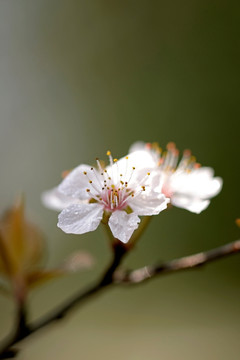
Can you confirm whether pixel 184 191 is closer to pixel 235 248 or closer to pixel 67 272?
pixel 235 248

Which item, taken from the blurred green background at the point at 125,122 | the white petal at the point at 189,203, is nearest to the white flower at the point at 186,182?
the white petal at the point at 189,203

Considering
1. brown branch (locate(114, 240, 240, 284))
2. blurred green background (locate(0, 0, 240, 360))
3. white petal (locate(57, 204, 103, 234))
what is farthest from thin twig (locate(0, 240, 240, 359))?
blurred green background (locate(0, 0, 240, 360))

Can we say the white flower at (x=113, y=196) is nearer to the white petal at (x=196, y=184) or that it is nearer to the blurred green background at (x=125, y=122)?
the white petal at (x=196, y=184)

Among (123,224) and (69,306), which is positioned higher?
(123,224)

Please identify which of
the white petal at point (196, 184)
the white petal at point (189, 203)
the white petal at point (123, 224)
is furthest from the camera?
the white petal at point (196, 184)

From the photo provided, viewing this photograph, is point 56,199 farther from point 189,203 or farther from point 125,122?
point 125,122

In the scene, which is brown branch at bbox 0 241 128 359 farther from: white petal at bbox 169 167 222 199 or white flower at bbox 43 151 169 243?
white petal at bbox 169 167 222 199

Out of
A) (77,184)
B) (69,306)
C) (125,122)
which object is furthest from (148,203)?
(125,122)

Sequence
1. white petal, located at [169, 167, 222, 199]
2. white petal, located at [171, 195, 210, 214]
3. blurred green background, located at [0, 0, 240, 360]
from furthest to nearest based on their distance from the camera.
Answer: blurred green background, located at [0, 0, 240, 360] → white petal, located at [169, 167, 222, 199] → white petal, located at [171, 195, 210, 214]
